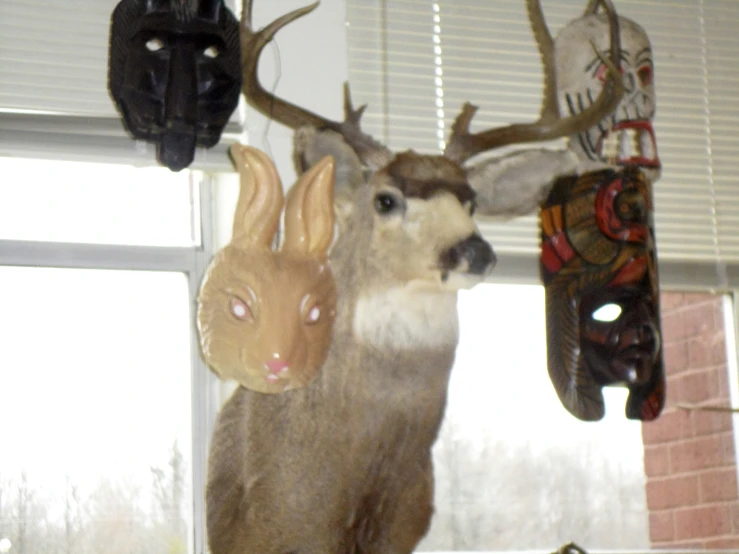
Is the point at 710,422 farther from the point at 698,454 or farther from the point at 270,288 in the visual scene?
the point at 270,288

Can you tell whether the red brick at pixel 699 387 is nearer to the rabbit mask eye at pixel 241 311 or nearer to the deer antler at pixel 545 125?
the deer antler at pixel 545 125

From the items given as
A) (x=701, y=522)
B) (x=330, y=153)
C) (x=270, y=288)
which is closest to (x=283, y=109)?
(x=330, y=153)

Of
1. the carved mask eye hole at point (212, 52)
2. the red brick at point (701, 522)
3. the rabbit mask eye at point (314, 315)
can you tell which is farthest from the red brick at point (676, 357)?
the carved mask eye hole at point (212, 52)

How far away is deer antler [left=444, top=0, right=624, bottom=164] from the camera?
1.33 metres

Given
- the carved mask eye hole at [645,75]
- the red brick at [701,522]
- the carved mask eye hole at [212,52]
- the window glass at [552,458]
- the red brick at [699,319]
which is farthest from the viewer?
the red brick at [699,319]

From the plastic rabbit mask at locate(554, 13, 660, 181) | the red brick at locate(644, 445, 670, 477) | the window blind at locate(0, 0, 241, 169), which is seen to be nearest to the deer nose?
the plastic rabbit mask at locate(554, 13, 660, 181)

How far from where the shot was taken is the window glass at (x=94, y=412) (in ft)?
4.58

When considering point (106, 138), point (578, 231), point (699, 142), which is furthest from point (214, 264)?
point (699, 142)

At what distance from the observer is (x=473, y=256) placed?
1172 mm

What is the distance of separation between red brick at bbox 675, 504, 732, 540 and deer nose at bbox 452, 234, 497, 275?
2.64 ft

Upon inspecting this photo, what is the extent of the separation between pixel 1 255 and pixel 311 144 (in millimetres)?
481

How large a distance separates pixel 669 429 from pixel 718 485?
12 cm

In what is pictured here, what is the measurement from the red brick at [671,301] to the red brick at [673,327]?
0.01 m

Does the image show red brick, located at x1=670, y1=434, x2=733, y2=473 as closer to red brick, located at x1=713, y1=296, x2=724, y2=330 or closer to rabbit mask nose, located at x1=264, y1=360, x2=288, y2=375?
red brick, located at x1=713, y1=296, x2=724, y2=330
